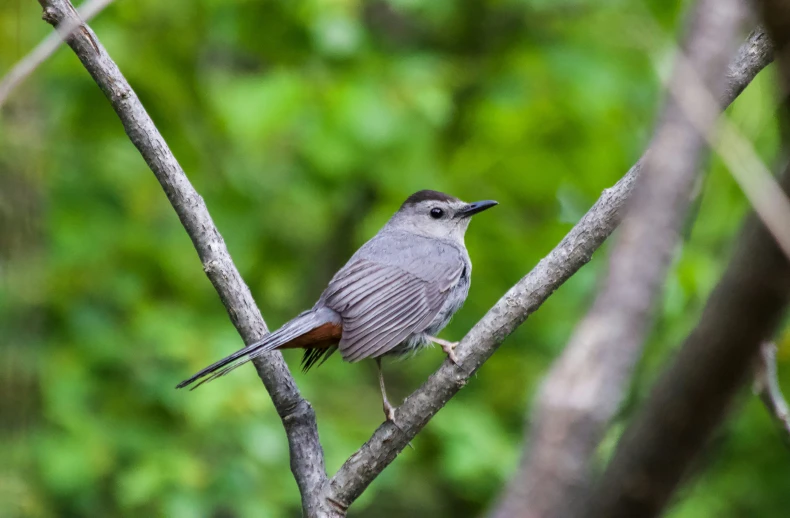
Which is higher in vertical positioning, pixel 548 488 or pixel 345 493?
pixel 548 488

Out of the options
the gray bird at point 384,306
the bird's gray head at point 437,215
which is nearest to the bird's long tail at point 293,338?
the gray bird at point 384,306

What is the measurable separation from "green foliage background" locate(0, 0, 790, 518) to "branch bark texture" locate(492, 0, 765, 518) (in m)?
3.66

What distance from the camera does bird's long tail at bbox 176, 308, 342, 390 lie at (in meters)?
2.95

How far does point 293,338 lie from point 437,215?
1796 millimetres

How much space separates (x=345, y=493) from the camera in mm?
2686

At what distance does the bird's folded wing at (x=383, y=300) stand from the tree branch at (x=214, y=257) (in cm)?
40

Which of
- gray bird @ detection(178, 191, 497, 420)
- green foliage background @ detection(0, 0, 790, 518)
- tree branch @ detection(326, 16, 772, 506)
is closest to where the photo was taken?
tree branch @ detection(326, 16, 772, 506)

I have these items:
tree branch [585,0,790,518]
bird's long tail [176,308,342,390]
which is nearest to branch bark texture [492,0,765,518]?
tree branch [585,0,790,518]

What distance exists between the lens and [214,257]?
9.58 feet

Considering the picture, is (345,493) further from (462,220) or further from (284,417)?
(462,220)

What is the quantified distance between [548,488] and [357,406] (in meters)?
4.69

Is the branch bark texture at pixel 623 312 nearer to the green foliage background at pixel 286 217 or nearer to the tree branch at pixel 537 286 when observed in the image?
the tree branch at pixel 537 286

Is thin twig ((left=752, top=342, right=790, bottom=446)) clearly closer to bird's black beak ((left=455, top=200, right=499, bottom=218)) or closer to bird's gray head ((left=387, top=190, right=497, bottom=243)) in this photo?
bird's black beak ((left=455, top=200, right=499, bottom=218))

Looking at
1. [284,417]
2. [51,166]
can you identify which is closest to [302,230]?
[51,166]
